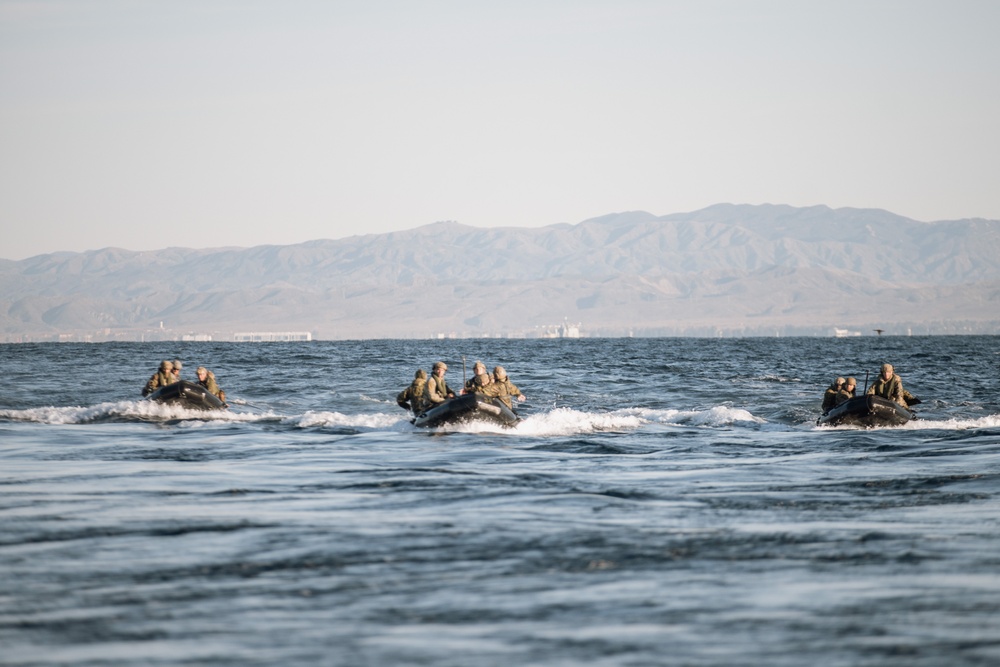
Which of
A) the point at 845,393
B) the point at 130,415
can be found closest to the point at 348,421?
the point at 130,415

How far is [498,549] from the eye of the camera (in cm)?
1226

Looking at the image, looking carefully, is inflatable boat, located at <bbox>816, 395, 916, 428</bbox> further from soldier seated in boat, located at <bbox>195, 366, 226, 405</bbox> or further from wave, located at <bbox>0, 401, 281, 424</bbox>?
soldier seated in boat, located at <bbox>195, 366, 226, 405</bbox>

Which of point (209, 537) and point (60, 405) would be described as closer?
point (209, 537)

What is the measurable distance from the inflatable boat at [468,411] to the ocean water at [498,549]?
0.61 meters

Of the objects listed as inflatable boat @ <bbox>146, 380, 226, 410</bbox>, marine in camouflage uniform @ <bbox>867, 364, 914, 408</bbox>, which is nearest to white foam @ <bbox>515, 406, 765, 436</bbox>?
marine in camouflage uniform @ <bbox>867, 364, 914, 408</bbox>

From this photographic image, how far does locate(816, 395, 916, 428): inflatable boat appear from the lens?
27500 mm

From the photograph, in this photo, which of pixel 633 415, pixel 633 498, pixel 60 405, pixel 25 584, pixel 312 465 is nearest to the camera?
pixel 25 584

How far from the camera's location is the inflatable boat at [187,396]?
3133 cm

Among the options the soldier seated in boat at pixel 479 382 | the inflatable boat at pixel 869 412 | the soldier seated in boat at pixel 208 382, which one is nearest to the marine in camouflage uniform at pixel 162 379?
the soldier seated in boat at pixel 208 382

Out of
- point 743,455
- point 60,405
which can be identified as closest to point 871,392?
point 743,455

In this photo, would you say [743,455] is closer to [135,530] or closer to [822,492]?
[822,492]

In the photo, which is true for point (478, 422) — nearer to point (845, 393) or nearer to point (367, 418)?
point (367, 418)

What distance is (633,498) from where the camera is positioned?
1606 cm

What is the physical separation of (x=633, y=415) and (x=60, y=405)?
17.6m
